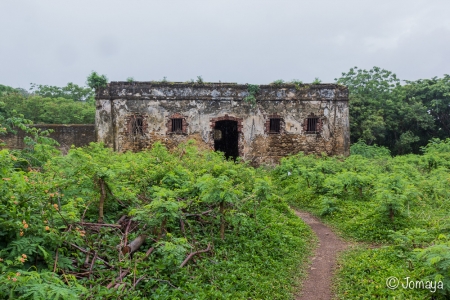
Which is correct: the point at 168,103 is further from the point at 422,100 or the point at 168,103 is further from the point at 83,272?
the point at 422,100

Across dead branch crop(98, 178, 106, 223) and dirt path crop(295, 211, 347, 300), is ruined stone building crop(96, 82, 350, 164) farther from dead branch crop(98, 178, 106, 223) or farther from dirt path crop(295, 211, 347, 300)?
dead branch crop(98, 178, 106, 223)

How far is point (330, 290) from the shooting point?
5082 mm

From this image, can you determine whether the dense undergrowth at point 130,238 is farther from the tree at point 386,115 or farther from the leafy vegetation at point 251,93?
the tree at point 386,115

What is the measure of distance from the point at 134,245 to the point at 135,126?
31.7 feet

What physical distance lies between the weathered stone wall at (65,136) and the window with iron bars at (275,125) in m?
7.21

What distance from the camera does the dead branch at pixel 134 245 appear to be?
15.5ft

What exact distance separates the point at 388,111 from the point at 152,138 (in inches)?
545

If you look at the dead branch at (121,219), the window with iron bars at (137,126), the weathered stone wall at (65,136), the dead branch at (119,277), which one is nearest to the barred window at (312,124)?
the window with iron bars at (137,126)

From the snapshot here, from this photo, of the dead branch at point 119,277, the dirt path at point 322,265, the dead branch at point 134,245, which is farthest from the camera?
the dirt path at point 322,265

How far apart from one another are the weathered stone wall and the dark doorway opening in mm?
5698

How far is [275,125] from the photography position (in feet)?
47.9

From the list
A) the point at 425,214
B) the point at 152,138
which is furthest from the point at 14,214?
the point at 152,138

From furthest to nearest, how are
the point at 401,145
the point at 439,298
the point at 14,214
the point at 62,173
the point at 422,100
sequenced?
1. the point at 422,100
2. the point at 401,145
3. the point at 62,173
4. the point at 439,298
5. the point at 14,214

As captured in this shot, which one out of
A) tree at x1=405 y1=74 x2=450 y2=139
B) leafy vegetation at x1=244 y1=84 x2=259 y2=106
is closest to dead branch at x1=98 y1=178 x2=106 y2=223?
leafy vegetation at x1=244 y1=84 x2=259 y2=106
